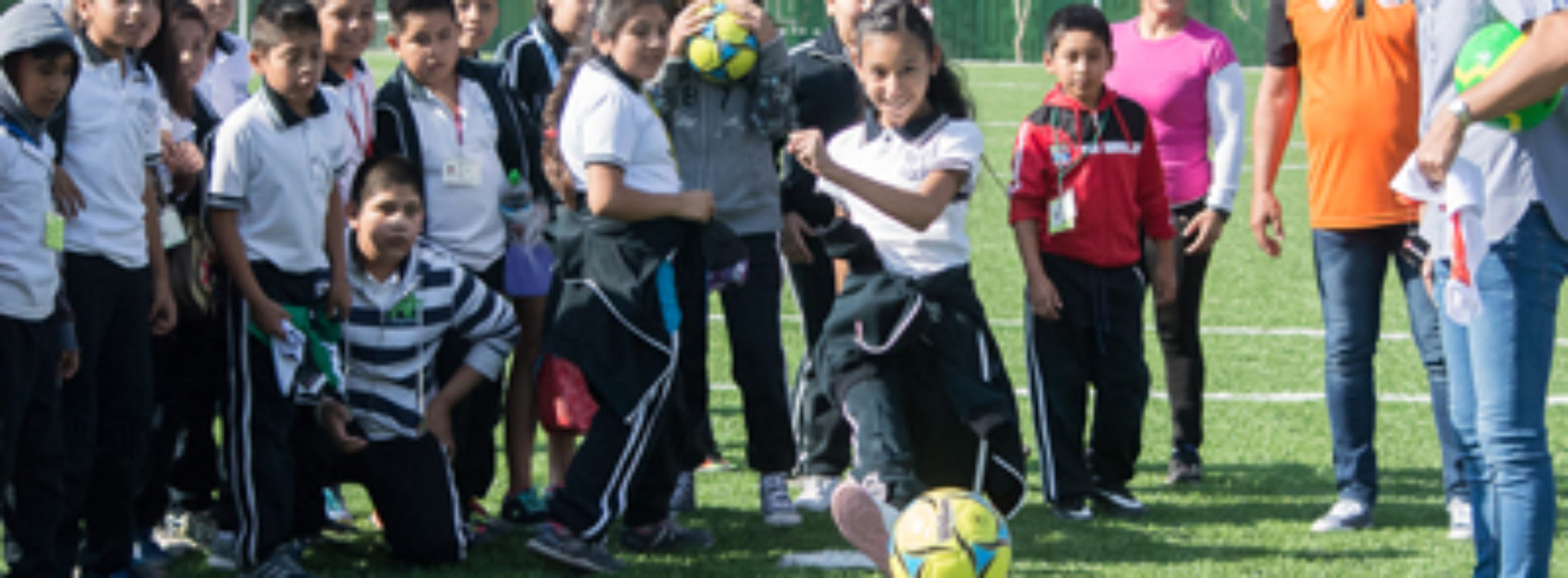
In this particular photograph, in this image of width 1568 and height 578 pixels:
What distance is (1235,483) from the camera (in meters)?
6.36

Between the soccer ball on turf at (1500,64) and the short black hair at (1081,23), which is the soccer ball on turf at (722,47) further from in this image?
the soccer ball on turf at (1500,64)

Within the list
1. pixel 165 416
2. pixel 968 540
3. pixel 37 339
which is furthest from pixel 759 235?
pixel 37 339

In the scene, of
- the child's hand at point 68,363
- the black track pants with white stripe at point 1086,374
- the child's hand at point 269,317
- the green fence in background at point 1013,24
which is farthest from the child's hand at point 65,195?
the green fence in background at point 1013,24

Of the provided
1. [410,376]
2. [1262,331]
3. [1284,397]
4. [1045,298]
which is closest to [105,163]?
[410,376]

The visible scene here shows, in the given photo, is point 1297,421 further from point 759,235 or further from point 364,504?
point 364,504

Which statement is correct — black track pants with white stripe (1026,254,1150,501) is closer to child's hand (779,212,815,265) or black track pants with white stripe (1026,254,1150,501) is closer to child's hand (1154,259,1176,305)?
child's hand (1154,259,1176,305)

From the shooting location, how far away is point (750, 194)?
564 centimetres

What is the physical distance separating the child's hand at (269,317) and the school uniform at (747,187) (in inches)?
52.9

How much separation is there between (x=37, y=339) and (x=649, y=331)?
159 cm

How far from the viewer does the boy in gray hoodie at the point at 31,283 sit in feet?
13.4

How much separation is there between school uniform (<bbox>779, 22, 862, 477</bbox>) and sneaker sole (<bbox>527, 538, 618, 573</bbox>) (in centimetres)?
108

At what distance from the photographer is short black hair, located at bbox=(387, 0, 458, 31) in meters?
5.34

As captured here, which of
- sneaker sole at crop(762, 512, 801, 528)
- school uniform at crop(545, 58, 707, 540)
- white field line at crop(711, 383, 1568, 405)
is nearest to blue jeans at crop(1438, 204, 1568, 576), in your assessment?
school uniform at crop(545, 58, 707, 540)

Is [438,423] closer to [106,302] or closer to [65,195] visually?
[106,302]
